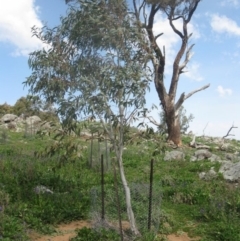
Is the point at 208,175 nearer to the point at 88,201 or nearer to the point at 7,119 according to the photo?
the point at 88,201

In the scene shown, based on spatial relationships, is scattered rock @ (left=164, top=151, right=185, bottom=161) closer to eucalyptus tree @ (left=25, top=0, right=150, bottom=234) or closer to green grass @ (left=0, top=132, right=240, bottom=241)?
green grass @ (left=0, top=132, right=240, bottom=241)

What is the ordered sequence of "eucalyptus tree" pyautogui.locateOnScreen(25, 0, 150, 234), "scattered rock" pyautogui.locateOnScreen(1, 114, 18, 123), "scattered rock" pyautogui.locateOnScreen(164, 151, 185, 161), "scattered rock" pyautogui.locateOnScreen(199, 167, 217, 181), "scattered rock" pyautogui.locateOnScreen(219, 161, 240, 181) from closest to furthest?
"eucalyptus tree" pyautogui.locateOnScreen(25, 0, 150, 234)
"scattered rock" pyautogui.locateOnScreen(219, 161, 240, 181)
"scattered rock" pyautogui.locateOnScreen(199, 167, 217, 181)
"scattered rock" pyautogui.locateOnScreen(164, 151, 185, 161)
"scattered rock" pyautogui.locateOnScreen(1, 114, 18, 123)

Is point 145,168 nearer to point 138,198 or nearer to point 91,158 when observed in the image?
point 91,158

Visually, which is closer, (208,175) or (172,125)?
(208,175)

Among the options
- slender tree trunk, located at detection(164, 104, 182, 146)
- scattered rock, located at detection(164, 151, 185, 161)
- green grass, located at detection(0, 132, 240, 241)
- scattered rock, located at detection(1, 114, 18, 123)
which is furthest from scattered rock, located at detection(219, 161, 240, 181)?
scattered rock, located at detection(1, 114, 18, 123)

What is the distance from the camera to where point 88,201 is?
9719mm

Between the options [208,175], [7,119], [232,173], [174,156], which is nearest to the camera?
[232,173]

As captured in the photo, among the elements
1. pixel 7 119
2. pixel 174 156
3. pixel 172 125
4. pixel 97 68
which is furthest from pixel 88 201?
pixel 7 119

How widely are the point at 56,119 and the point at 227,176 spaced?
6.18 m

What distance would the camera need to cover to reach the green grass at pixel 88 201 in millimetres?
8234

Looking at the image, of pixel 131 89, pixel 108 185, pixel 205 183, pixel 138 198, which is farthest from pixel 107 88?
pixel 205 183

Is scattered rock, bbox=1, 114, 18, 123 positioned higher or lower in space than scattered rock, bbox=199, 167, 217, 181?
higher

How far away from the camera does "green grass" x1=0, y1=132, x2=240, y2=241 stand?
8.23 m

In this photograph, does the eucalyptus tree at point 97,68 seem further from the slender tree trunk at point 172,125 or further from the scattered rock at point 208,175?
the slender tree trunk at point 172,125
